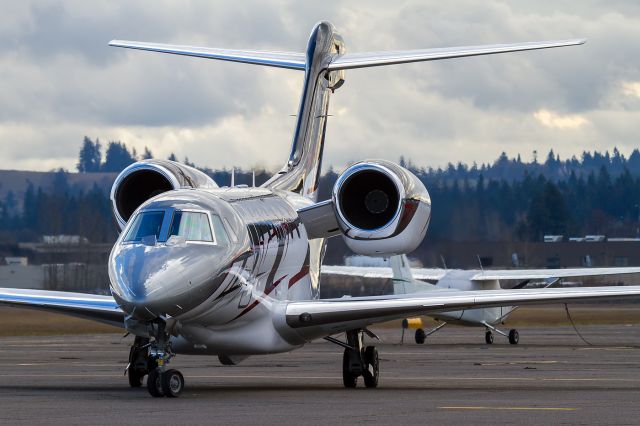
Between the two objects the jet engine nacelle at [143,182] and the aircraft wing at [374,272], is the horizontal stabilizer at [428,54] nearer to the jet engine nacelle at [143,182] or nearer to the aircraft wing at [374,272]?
the jet engine nacelle at [143,182]

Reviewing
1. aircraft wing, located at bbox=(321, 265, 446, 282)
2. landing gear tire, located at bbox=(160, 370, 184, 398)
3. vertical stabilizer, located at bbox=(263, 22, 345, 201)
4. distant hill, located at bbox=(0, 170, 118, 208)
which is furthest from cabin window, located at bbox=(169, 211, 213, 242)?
distant hill, located at bbox=(0, 170, 118, 208)

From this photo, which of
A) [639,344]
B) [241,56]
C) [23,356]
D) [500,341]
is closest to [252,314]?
[241,56]

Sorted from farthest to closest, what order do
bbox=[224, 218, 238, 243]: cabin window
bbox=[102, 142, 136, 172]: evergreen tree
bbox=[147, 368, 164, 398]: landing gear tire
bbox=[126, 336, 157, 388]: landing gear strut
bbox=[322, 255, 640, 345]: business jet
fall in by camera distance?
bbox=[102, 142, 136, 172]: evergreen tree, bbox=[322, 255, 640, 345]: business jet, bbox=[126, 336, 157, 388]: landing gear strut, bbox=[224, 218, 238, 243]: cabin window, bbox=[147, 368, 164, 398]: landing gear tire

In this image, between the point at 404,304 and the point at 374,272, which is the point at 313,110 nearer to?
the point at 404,304

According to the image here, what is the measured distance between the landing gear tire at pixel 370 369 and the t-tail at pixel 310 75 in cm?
487

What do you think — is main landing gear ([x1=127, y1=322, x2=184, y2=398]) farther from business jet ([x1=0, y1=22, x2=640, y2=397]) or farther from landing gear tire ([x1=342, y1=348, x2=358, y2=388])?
landing gear tire ([x1=342, y1=348, x2=358, y2=388])

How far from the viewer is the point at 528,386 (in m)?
21.3

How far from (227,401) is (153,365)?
1.25 meters

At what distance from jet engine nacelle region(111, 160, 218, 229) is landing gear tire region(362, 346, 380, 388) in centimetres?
442

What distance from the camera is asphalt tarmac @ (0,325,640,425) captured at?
1539 centimetres

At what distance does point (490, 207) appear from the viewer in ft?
181

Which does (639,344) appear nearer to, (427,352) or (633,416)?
(427,352)

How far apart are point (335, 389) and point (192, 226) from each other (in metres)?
4.09

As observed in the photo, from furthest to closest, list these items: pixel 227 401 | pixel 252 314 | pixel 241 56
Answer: pixel 241 56, pixel 252 314, pixel 227 401
